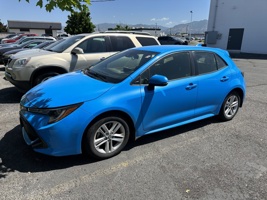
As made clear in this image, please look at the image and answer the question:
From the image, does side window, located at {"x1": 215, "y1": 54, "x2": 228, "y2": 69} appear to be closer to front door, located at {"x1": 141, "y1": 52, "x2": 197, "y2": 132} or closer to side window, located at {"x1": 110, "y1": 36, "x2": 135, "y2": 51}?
front door, located at {"x1": 141, "y1": 52, "x2": 197, "y2": 132}

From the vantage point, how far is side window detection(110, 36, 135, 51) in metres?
6.46

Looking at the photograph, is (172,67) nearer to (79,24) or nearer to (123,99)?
(123,99)

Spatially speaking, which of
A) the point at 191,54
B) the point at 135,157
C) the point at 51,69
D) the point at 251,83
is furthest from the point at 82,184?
the point at 251,83

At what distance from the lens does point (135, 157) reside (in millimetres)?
3258

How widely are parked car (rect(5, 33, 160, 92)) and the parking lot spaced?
66.9 inches

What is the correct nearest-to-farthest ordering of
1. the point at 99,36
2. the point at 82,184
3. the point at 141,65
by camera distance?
1. the point at 82,184
2. the point at 141,65
3. the point at 99,36

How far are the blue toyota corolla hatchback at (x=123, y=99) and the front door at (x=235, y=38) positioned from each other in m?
21.8

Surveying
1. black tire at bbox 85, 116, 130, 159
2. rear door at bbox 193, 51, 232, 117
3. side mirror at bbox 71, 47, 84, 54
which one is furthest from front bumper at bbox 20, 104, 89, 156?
side mirror at bbox 71, 47, 84, 54

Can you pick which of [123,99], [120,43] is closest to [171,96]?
[123,99]

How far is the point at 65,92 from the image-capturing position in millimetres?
3070

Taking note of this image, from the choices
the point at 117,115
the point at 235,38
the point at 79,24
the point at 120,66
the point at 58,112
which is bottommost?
the point at 117,115

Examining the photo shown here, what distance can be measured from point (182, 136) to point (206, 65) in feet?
4.57

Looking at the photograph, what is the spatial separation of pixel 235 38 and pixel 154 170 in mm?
24366

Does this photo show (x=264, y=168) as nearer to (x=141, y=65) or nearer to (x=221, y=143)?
(x=221, y=143)
